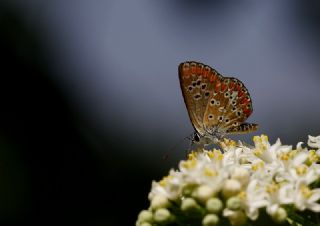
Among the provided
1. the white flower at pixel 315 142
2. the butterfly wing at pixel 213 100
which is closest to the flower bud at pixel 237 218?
the white flower at pixel 315 142

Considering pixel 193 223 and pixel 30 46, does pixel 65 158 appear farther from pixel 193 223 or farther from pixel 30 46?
pixel 193 223

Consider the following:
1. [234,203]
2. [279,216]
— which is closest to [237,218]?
[234,203]

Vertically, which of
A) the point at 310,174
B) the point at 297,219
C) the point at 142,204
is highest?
the point at 142,204

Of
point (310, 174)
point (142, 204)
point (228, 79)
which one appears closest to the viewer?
point (310, 174)

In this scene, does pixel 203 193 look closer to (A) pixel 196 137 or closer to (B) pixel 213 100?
(A) pixel 196 137

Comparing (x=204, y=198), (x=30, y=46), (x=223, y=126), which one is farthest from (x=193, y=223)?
(x=30, y=46)

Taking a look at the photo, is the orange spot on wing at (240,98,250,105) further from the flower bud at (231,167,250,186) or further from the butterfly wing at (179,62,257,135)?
the flower bud at (231,167,250,186)

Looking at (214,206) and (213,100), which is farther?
(213,100)

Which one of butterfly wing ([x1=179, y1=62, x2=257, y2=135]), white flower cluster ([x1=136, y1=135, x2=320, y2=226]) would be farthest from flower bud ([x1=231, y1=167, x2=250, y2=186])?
butterfly wing ([x1=179, y1=62, x2=257, y2=135])
